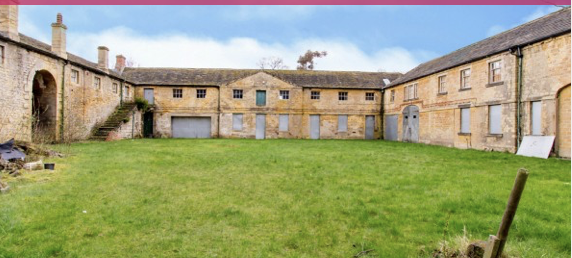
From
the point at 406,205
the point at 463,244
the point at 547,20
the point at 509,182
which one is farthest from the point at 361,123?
the point at 463,244

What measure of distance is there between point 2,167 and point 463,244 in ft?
35.6

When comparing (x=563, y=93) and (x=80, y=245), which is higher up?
(x=563, y=93)

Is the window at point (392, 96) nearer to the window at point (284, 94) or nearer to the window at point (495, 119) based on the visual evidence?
the window at point (284, 94)

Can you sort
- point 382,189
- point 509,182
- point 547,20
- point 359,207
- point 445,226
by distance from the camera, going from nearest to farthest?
point 445,226, point 359,207, point 382,189, point 509,182, point 547,20

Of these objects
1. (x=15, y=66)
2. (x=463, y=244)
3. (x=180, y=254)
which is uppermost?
(x=15, y=66)

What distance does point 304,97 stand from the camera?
30.2 metres

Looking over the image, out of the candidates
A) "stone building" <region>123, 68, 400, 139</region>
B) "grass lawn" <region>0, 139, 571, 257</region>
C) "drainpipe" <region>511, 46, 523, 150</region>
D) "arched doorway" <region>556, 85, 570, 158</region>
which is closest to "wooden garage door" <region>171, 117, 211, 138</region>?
"stone building" <region>123, 68, 400, 139</region>

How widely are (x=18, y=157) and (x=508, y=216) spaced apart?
12.0 meters

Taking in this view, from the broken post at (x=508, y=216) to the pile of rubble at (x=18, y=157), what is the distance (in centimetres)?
854

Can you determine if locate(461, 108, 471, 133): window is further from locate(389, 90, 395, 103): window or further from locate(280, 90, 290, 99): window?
locate(280, 90, 290, 99): window

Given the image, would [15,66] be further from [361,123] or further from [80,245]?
[361,123]

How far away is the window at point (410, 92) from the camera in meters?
24.8

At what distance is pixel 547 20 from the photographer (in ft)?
52.0

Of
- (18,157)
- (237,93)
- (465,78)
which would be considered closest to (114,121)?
(237,93)
